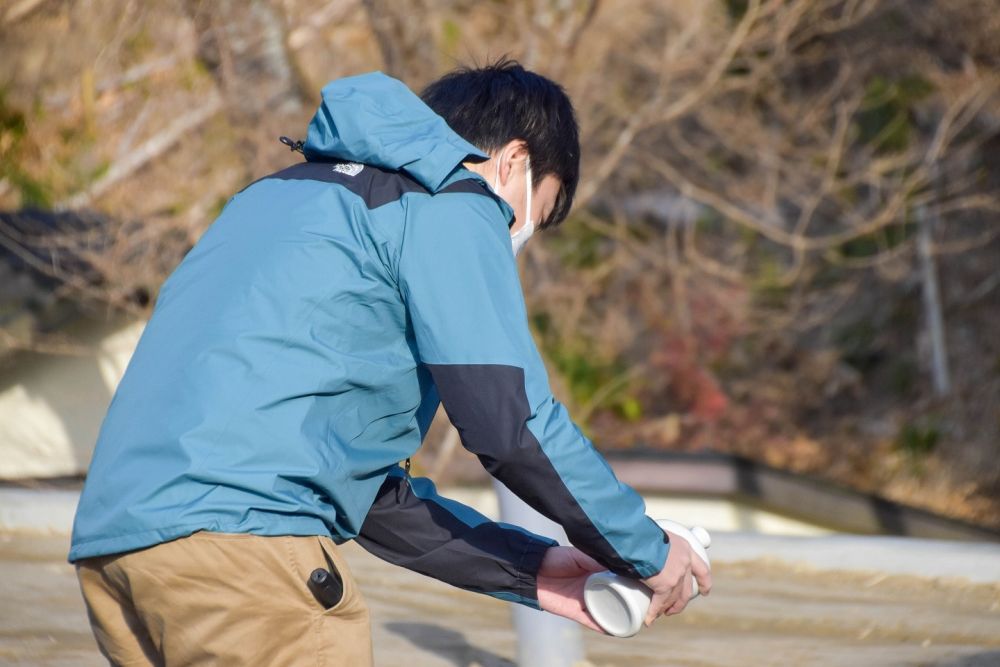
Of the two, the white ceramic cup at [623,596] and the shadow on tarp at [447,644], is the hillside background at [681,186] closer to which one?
the shadow on tarp at [447,644]

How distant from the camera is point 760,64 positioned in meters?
8.35

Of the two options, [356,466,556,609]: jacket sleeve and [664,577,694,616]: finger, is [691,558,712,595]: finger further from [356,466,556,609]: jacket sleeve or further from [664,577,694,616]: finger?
[356,466,556,609]: jacket sleeve

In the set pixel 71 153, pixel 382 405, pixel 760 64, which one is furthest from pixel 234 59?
pixel 382 405

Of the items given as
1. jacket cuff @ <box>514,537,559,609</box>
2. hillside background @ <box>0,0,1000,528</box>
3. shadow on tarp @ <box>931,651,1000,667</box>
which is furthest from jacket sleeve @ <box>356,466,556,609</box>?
hillside background @ <box>0,0,1000,528</box>

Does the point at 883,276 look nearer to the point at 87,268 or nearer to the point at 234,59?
the point at 234,59

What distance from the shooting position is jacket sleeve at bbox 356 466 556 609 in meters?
2.23

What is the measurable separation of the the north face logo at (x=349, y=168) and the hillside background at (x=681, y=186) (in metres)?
5.19

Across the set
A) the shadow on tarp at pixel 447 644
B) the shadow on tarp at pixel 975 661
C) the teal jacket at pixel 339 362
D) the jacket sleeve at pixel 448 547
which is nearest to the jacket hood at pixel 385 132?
the teal jacket at pixel 339 362

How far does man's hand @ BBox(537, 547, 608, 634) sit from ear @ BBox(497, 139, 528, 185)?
72cm

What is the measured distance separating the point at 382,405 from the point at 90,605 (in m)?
0.55

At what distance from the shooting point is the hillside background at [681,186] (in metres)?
7.36

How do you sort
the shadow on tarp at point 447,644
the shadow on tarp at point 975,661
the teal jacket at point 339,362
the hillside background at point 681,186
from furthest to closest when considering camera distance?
the hillside background at point 681,186, the shadow on tarp at point 447,644, the shadow on tarp at point 975,661, the teal jacket at point 339,362

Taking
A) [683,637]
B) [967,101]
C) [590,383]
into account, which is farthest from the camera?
[590,383]

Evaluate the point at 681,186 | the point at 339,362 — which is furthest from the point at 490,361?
the point at 681,186
